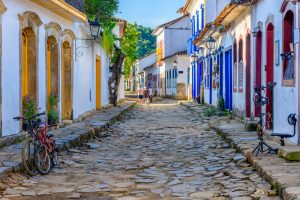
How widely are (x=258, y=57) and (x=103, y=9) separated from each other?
702 inches

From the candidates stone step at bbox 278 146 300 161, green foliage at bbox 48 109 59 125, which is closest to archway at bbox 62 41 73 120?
green foliage at bbox 48 109 59 125

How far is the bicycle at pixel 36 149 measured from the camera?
792cm

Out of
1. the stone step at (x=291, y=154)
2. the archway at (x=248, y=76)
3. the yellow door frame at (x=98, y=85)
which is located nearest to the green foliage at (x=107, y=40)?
the yellow door frame at (x=98, y=85)

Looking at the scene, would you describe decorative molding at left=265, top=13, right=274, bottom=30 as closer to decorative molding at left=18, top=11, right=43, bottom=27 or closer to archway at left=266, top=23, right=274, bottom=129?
archway at left=266, top=23, right=274, bottom=129

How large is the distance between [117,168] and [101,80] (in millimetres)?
15054

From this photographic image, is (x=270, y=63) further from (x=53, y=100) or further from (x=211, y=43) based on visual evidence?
(x=211, y=43)

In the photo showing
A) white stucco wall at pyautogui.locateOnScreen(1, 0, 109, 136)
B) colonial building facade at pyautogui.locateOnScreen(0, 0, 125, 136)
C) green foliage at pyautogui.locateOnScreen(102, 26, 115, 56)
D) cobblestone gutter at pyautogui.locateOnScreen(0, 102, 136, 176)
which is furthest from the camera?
green foliage at pyautogui.locateOnScreen(102, 26, 115, 56)

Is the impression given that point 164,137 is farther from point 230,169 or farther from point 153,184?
point 153,184

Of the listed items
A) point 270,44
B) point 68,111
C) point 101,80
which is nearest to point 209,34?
point 101,80

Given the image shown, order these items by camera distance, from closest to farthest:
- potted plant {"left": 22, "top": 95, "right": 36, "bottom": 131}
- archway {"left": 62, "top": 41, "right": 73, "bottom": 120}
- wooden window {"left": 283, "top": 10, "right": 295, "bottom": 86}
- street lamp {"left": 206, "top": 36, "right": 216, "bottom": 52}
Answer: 1. wooden window {"left": 283, "top": 10, "right": 295, "bottom": 86}
2. potted plant {"left": 22, "top": 95, "right": 36, "bottom": 131}
3. archway {"left": 62, "top": 41, "right": 73, "bottom": 120}
4. street lamp {"left": 206, "top": 36, "right": 216, "bottom": 52}

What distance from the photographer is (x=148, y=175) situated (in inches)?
327

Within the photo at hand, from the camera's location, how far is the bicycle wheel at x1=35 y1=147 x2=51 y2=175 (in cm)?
797

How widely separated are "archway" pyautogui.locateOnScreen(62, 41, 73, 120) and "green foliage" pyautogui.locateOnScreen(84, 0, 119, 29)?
13022mm

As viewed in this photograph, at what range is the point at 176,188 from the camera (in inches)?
285
